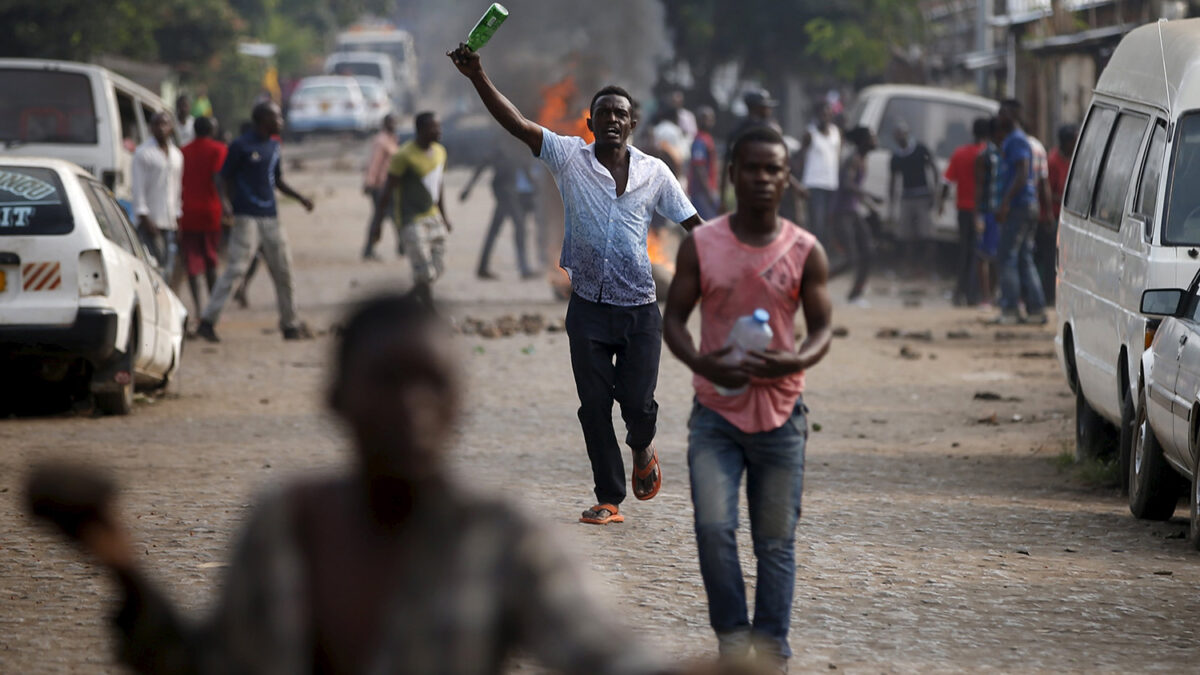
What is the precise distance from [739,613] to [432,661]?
2.42 meters

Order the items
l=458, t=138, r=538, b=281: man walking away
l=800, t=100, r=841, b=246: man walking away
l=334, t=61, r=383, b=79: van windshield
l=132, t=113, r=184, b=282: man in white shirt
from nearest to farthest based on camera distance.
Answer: l=132, t=113, r=184, b=282: man in white shirt, l=800, t=100, r=841, b=246: man walking away, l=458, t=138, r=538, b=281: man walking away, l=334, t=61, r=383, b=79: van windshield

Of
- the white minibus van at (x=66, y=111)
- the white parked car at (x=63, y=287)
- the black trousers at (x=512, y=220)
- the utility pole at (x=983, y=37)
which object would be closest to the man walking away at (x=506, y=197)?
the black trousers at (x=512, y=220)

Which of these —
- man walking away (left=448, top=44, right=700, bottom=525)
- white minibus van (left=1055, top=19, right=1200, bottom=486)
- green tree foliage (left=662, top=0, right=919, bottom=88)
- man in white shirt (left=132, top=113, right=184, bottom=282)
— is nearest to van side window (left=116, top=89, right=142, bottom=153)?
man in white shirt (left=132, top=113, right=184, bottom=282)

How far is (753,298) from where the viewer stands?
14.9 ft

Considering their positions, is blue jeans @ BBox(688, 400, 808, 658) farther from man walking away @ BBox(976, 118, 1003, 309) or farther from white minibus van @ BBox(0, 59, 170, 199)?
man walking away @ BBox(976, 118, 1003, 309)

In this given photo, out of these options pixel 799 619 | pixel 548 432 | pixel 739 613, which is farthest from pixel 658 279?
pixel 739 613

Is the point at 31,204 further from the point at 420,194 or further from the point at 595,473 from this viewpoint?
the point at 420,194

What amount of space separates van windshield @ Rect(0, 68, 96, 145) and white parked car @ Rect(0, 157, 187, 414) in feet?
15.2

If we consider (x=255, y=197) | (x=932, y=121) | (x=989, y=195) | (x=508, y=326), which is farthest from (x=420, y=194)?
(x=932, y=121)

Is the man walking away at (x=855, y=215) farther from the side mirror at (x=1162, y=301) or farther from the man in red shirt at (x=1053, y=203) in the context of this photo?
the side mirror at (x=1162, y=301)

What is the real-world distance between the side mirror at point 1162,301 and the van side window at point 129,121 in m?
11.2

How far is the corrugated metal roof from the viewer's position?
325 inches

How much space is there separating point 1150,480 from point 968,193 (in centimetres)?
1025

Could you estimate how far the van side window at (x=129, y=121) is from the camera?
1652cm
